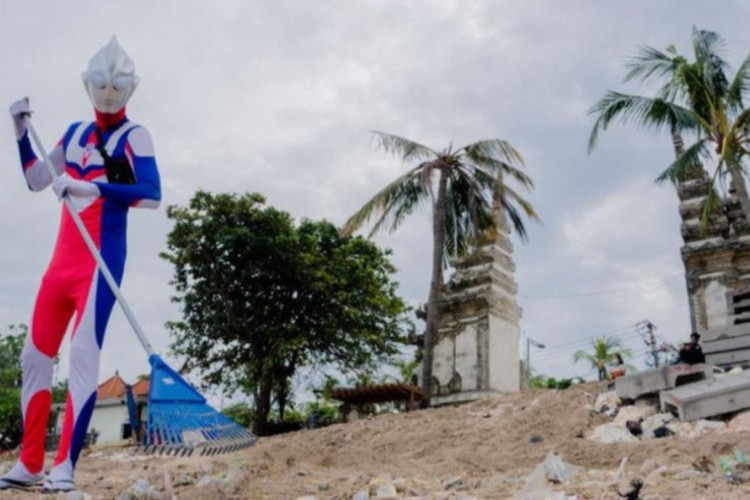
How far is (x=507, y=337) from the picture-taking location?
16.1 m

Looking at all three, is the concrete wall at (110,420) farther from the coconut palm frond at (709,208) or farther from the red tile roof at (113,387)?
the coconut palm frond at (709,208)

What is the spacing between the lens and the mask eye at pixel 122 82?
4679 mm

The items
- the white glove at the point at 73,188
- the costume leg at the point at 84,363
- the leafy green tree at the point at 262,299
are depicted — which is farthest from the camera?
the leafy green tree at the point at 262,299

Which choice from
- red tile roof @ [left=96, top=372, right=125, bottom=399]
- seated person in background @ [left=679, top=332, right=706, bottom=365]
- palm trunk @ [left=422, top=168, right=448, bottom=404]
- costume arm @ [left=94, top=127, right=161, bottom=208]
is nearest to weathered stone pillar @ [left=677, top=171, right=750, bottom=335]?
seated person in background @ [left=679, top=332, right=706, bottom=365]

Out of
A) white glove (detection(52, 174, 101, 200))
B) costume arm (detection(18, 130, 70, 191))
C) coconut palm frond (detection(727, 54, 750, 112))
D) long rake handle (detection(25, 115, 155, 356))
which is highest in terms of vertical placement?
coconut palm frond (detection(727, 54, 750, 112))

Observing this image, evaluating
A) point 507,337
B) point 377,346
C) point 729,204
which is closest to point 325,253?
point 377,346

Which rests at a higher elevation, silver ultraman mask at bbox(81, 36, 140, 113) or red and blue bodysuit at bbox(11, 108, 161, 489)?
silver ultraman mask at bbox(81, 36, 140, 113)

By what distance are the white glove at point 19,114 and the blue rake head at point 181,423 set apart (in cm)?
161

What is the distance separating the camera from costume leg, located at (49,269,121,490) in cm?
432

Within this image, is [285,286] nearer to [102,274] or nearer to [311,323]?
[311,323]

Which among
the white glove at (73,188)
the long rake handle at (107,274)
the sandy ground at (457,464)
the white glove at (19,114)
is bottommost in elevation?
the sandy ground at (457,464)

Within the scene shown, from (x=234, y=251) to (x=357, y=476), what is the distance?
47.5ft

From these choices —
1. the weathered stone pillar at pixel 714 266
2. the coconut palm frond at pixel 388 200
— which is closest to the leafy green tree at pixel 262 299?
the coconut palm frond at pixel 388 200

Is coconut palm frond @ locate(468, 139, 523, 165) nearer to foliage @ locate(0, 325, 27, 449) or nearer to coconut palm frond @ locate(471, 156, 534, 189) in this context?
coconut palm frond @ locate(471, 156, 534, 189)
